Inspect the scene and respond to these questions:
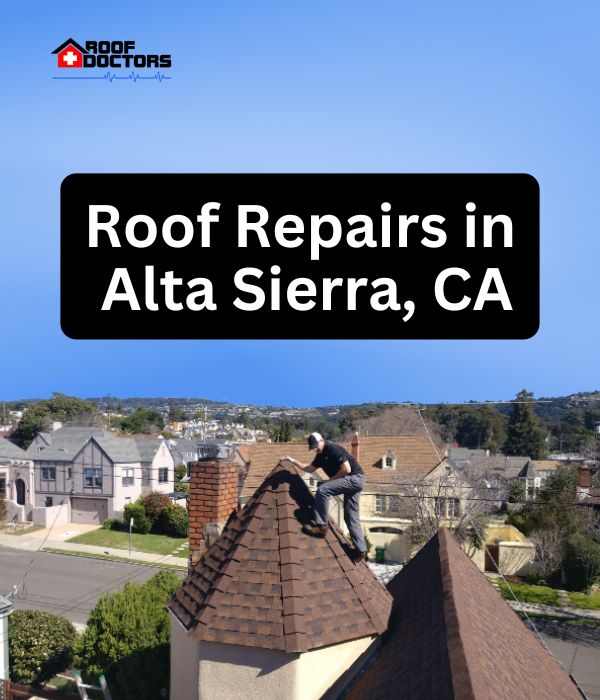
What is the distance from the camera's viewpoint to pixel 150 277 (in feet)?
33.7

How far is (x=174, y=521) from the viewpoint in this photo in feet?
133

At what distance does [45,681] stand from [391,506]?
81.9 feet

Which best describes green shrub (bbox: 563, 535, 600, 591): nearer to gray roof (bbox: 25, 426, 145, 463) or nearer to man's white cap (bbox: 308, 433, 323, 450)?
man's white cap (bbox: 308, 433, 323, 450)

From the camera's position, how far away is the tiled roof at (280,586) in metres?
6.49

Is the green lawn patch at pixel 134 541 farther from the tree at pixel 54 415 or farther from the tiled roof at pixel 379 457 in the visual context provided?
the tree at pixel 54 415

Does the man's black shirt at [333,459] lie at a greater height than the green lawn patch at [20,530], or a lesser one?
greater

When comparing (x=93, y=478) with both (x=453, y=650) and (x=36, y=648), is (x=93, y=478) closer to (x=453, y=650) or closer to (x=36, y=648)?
(x=36, y=648)

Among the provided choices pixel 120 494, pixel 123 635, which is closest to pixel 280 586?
pixel 123 635

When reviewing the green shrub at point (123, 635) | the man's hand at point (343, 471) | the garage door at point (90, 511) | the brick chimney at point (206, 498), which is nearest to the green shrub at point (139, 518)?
the garage door at point (90, 511)

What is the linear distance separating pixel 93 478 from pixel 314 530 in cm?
4245

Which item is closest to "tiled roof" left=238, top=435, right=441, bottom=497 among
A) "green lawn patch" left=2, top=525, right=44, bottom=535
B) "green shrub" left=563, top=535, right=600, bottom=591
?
"green shrub" left=563, top=535, right=600, bottom=591

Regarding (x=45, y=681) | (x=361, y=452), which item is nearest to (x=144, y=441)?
(x=361, y=452)

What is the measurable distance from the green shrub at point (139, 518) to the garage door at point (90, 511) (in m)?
4.28

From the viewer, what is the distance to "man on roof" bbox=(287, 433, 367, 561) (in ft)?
24.3
